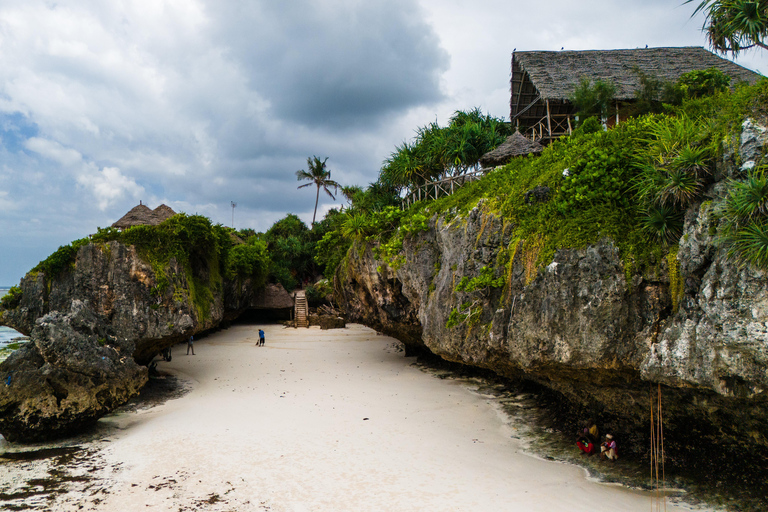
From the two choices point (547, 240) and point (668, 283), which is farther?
point (547, 240)

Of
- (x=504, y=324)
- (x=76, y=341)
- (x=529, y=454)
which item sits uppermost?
(x=504, y=324)

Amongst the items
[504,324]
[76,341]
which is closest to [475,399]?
[504,324]

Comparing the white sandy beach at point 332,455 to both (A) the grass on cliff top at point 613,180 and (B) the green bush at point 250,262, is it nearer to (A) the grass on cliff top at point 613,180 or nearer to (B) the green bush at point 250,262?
(A) the grass on cliff top at point 613,180

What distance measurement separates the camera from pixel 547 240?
1050 centimetres

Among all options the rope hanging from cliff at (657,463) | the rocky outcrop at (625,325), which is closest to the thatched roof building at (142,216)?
the rocky outcrop at (625,325)

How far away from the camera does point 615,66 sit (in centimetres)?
2483

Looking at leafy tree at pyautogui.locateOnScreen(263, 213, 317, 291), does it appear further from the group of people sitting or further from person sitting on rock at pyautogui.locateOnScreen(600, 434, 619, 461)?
person sitting on rock at pyautogui.locateOnScreen(600, 434, 619, 461)

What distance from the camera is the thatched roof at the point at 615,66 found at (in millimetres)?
23062

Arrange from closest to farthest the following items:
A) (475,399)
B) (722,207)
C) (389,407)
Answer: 1. (722,207)
2. (389,407)
3. (475,399)

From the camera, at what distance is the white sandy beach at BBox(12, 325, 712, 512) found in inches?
358

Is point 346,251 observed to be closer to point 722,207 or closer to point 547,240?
point 547,240

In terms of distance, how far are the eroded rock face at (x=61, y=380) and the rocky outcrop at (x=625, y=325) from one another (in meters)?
10.6

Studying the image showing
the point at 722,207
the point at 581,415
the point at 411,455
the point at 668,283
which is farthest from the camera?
the point at 581,415

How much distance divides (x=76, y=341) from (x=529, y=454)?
1390cm
